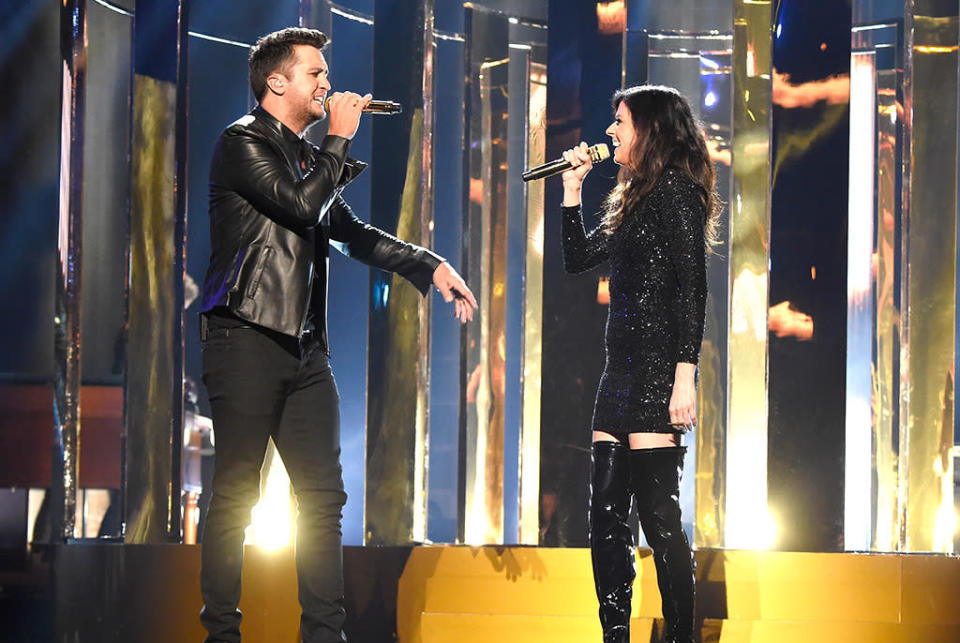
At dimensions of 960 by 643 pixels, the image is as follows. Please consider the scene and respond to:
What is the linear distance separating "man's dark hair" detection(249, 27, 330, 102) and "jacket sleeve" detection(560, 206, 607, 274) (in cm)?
64

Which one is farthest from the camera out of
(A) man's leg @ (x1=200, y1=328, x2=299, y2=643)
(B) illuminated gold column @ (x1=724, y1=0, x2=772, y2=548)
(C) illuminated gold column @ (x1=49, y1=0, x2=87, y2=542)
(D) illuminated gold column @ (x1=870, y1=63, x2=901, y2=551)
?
(D) illuminated gold column @ (x1=870, y1=63, x2=901, y2=551)

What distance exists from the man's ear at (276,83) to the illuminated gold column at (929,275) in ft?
7.04

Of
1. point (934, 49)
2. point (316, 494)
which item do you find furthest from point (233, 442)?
point (934, 49)

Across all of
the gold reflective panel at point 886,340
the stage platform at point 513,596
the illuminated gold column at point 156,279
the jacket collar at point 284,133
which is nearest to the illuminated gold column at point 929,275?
the gold reflective panel at point 886,340

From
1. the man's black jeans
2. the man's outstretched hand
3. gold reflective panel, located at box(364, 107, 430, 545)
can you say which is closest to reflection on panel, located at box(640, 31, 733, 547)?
gold reflective panel, located at box(364, 107, 430, 545)

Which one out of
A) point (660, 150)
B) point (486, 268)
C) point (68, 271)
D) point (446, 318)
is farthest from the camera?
point (446, 318)

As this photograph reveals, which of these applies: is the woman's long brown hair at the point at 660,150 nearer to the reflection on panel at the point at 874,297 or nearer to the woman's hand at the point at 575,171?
the woman's hand at the point at 575,171

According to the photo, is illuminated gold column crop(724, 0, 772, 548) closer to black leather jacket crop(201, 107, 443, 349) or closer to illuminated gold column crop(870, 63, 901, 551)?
illuminated gold column crop(870, 63, 901, 551)

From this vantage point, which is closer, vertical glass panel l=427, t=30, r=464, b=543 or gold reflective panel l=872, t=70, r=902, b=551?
gold reflective panel l=872, t=70, r=902, b=551

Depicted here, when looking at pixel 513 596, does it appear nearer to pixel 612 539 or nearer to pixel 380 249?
pixel 612 539

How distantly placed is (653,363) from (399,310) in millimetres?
1365

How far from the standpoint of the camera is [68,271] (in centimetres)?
313

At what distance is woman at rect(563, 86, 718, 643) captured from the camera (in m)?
2.17

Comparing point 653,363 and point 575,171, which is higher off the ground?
point 575,171
